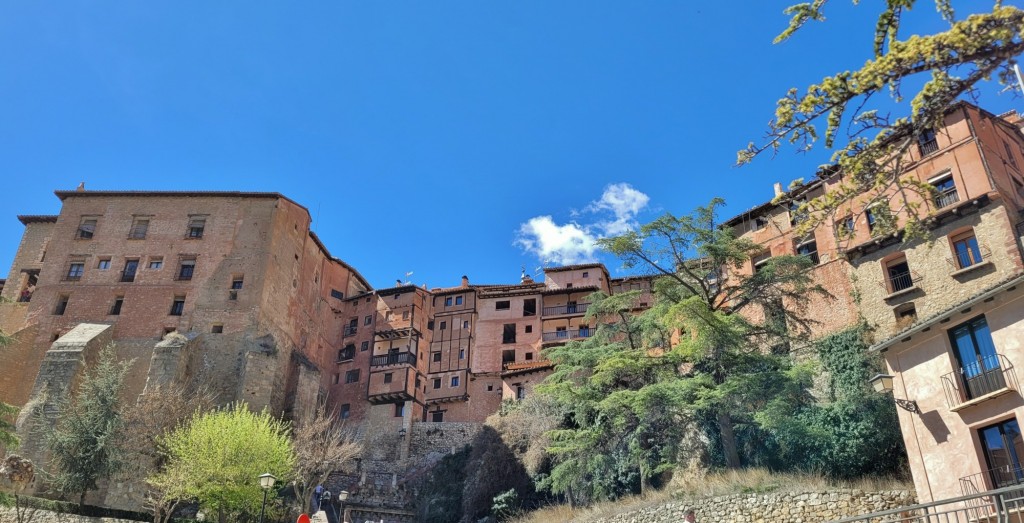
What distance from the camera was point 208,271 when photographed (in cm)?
5119

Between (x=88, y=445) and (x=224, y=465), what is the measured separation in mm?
8141

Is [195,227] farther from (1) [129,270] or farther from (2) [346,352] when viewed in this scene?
(2) [346,352]

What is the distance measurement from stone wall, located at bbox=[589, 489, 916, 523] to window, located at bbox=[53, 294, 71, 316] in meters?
41.9

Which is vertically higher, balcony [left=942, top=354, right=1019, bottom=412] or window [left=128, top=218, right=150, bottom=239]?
window [left=128, top=218, right=150, bottom=239]

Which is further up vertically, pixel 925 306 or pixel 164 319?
pixel 164 319

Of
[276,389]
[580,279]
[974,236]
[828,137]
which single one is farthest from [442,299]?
[828,137]

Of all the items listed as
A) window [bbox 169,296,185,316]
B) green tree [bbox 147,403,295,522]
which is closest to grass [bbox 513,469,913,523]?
green tree [bbox 147,403,295,522]

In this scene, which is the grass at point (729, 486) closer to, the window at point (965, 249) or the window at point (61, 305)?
the window at point (965, 249)

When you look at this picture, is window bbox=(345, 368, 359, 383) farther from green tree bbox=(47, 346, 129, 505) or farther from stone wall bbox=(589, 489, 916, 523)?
stone wall bbox=(589, 489, 916, 523)

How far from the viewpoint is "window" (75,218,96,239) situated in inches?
2097

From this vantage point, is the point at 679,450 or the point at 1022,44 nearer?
the point at 1022,44

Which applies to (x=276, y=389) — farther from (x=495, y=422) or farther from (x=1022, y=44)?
(x=1022, y=44)

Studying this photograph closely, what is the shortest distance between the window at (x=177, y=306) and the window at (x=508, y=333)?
2274 centimetres

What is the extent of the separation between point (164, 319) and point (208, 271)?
4235 mm
